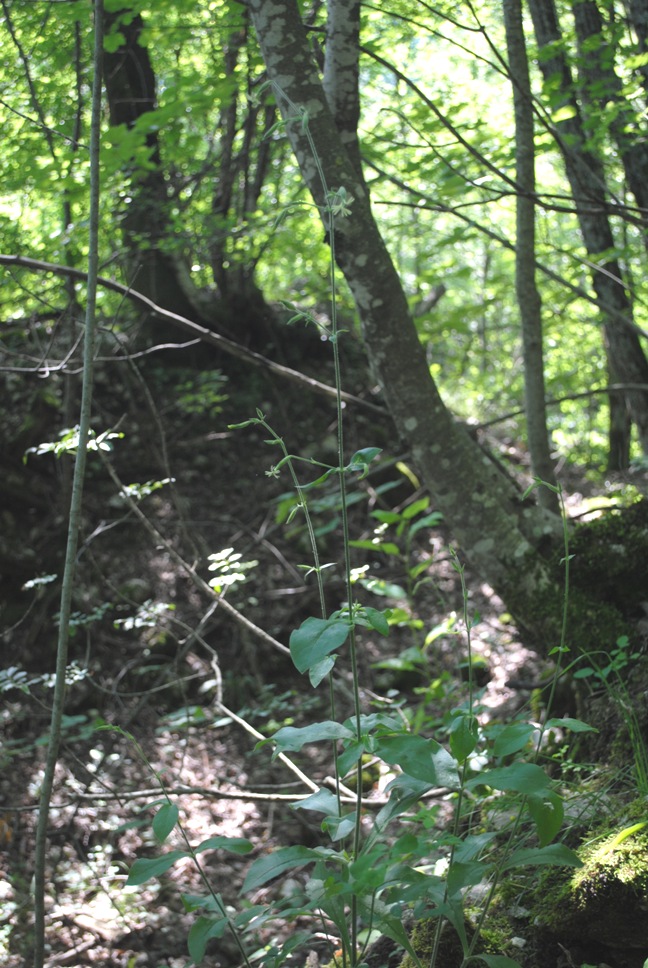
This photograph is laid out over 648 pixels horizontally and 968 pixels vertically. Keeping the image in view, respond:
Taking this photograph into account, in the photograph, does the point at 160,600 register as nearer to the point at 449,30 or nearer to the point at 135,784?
the point at 135,784

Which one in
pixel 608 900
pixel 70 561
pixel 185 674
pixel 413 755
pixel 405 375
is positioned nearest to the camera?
pixel 413 755

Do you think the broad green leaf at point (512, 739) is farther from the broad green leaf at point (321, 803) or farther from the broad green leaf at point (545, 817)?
the broad green leaf at point (321, 803)

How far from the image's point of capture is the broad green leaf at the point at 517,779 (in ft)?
4.20

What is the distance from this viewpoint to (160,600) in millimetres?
4984

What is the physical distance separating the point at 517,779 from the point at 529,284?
113 inches

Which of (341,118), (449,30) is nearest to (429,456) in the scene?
(341,118)

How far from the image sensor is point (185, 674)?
15.5 ft

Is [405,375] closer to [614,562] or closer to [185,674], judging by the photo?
[614,562]

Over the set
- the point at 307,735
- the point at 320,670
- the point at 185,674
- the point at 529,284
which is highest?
the point at 529,284

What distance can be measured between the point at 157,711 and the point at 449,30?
696 cm

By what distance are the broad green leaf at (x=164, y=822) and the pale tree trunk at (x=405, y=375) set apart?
6.07 feet

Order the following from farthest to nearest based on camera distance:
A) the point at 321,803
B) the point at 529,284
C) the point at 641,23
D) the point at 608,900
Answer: the point at 641,23 < the point at 529,284 < the point at 608,900 < the point at 321,803

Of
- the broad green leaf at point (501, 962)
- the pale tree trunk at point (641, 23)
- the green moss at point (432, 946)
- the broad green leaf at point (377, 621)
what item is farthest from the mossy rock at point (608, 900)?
the pale tree trunk at point (641, 23)

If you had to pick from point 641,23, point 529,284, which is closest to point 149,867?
point 529,284
